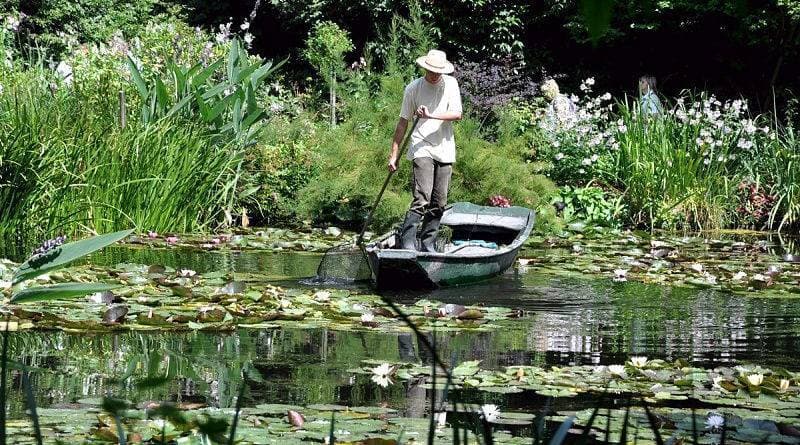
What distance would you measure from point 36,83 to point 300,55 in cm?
1332

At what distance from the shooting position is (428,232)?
9.32 metres

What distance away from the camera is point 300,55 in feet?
80.1

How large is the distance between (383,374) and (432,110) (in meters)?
4.17

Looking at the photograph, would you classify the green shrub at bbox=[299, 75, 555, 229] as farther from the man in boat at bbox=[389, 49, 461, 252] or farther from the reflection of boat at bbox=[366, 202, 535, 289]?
the man in boat at bbox=[389, 49, 461, 252]

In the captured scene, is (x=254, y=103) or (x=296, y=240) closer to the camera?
(x=296, y=240)

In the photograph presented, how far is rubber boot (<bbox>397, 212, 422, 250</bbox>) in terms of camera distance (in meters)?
9.11

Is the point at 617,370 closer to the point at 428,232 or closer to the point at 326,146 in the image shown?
the point at 428,232

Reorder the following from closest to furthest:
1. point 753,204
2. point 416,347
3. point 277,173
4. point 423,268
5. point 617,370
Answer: point 617,370, point 416,347, point 423,268, point 277,173, point 753,204

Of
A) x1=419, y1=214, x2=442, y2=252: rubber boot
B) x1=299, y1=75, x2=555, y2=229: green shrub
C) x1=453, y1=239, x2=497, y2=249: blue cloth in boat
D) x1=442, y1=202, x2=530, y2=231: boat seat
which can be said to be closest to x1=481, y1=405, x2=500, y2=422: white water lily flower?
x1=419, y1=214, x2=442, y2=252: rubber boot

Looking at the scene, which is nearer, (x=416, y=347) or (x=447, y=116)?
(x=416, y=347)

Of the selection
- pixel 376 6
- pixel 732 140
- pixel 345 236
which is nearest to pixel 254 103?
pixel 345 236

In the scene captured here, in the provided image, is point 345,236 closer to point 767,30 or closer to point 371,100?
point 371,100

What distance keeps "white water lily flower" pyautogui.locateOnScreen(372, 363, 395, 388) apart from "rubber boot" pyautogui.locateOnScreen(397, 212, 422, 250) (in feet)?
13.4

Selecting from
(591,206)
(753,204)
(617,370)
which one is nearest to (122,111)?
(591,206)
